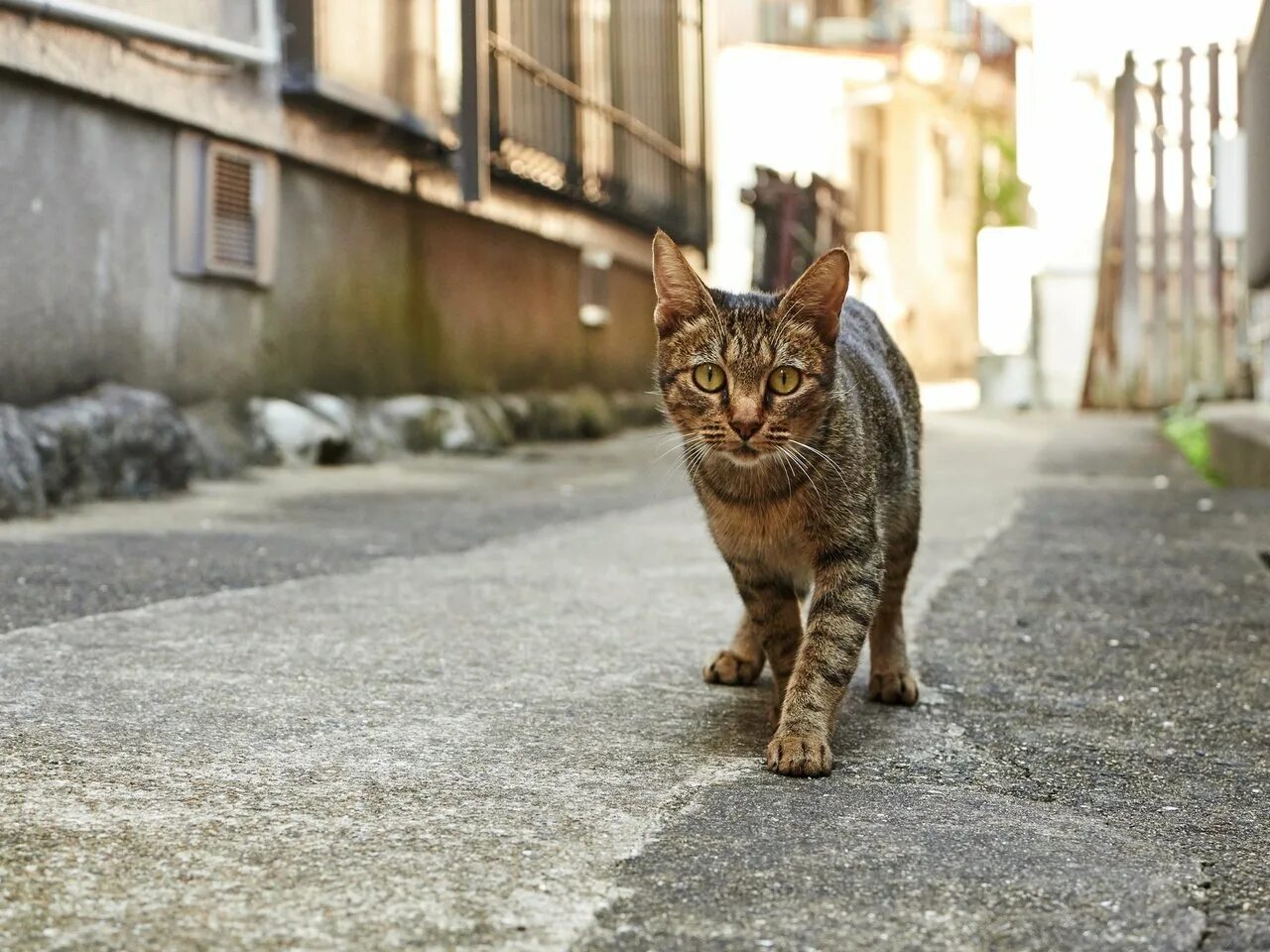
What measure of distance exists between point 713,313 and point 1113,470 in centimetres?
592

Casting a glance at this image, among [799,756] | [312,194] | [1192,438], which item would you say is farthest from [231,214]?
[1192,438]

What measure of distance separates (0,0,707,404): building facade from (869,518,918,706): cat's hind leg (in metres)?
3.88

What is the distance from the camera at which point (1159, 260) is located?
44.1ft

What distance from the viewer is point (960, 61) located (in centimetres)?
2512

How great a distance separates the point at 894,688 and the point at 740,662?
0.31 m

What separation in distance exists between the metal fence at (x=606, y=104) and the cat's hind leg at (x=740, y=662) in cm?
726

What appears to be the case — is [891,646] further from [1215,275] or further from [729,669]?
[1215,275]

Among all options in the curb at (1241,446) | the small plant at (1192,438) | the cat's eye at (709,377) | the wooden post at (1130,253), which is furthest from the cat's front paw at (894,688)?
the wooden post at (1130,253)

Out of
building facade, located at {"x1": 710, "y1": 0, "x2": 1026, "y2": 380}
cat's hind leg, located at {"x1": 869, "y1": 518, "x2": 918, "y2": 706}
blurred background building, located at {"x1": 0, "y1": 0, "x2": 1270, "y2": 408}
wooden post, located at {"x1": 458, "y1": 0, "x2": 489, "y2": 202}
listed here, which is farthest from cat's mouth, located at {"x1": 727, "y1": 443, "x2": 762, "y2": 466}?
building facade, located at {"x1": 710, "y1": 0, "x2": 1026, "y2": 380}

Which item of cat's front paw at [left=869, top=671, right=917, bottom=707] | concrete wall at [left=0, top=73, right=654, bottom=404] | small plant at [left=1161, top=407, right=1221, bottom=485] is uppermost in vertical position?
concrete wall at [left=0, top=73, right=654, bottom=404]

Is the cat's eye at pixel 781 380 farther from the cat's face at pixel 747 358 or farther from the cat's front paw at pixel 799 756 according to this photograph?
the cat's front paw at pixel 799 756

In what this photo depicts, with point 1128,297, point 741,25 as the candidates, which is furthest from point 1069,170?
point 741,25

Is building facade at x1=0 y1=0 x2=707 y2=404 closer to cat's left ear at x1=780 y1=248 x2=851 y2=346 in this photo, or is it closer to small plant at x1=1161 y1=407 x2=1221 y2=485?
cat's left ear at x1=780 y1=248 x2=851 y2=346

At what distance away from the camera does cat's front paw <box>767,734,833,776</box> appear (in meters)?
2.35
